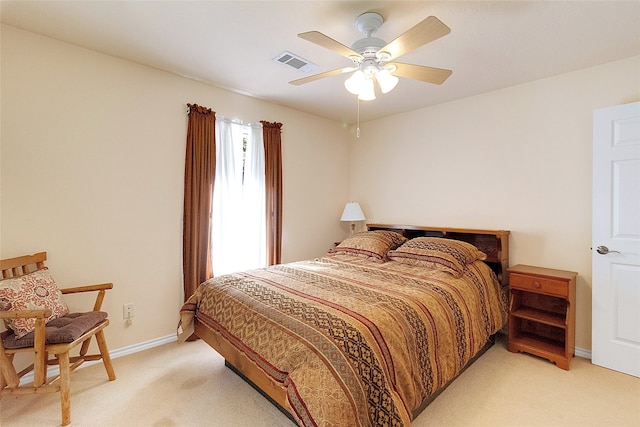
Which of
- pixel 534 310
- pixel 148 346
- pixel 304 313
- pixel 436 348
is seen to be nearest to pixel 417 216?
pixel 534 310

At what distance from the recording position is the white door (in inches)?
90.5

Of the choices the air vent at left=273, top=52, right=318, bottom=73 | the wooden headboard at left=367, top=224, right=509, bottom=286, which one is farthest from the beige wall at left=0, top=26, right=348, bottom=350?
Answer: the wooden headboard at left=367, top=224, right=509, bottom=286

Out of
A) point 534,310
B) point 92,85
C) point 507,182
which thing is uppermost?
point 92,85

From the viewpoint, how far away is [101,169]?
2.52m

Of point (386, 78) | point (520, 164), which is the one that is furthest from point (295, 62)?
point (520, 164)

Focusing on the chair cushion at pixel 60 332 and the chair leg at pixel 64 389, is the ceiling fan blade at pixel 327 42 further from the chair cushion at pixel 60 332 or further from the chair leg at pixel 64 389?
the chair leg at pixel 64 389

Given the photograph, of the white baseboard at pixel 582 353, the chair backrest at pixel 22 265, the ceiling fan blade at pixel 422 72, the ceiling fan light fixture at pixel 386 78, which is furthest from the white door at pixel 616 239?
the chair backrest at pixel 22 265

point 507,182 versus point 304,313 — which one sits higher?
point 507,182

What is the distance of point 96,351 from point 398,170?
3777mm

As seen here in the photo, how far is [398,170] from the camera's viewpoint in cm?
402

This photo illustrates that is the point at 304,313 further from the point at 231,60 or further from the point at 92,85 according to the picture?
the point at 92,85

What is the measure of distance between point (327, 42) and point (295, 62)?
966 mm

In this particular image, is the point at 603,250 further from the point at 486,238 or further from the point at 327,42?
the point at 327,42

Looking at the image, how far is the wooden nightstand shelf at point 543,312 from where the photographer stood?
245 centimetres
